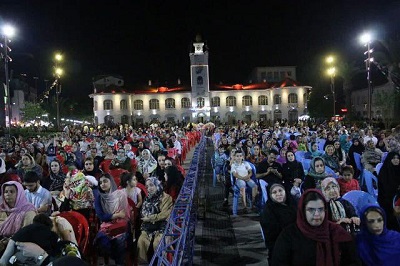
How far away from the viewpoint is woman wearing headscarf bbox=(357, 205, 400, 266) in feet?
13.0

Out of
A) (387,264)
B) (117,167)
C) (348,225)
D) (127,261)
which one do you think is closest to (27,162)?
(117,167)

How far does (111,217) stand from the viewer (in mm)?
5969

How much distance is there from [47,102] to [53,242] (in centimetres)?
6787

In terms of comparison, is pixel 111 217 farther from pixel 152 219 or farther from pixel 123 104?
pixel 123 104

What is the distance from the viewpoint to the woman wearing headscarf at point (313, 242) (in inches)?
134

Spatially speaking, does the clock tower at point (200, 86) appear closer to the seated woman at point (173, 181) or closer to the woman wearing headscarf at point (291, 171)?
the woman wearing headscarf at point (291, 171)

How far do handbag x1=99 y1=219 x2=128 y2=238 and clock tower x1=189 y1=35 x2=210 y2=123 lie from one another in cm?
6681

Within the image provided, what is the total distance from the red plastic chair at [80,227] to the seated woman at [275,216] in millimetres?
2181

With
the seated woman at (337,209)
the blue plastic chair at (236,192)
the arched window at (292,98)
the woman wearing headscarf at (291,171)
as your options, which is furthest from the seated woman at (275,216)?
the arched window at (292,98)

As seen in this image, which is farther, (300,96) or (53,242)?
(300,96)

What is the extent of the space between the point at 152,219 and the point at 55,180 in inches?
109

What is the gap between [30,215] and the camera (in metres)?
4.94

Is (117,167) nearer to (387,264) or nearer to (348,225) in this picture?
(348,225)

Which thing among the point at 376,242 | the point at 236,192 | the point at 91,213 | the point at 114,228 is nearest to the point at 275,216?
the point at 376,242
